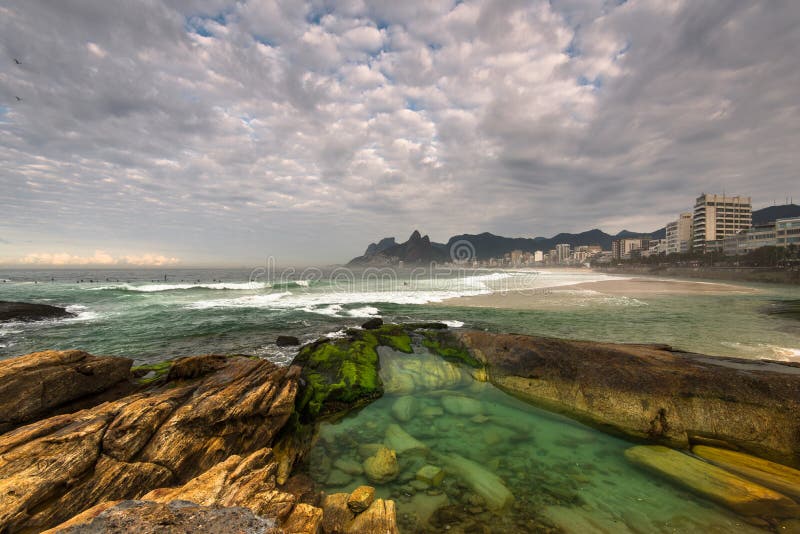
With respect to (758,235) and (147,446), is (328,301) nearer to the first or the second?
(147,446)

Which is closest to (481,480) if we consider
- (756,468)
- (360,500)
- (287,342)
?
(360,500)

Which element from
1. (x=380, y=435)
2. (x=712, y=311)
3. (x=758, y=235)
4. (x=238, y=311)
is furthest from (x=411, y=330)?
(x=758, y=235)

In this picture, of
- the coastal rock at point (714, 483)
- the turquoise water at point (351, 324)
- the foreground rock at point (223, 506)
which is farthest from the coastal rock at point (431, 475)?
the turquoise water at point (351, 324)

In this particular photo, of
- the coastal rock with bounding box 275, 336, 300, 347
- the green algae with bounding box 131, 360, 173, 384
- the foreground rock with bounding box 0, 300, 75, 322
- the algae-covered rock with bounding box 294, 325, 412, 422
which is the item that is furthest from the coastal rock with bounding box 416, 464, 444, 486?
the foreground rock with bounding box 0, 300, 75, 322

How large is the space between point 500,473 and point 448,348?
26.3 feet

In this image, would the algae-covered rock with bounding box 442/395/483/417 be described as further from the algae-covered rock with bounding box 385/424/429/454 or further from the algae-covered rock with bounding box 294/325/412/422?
the algae-covered rock with bounding box 294/325/412/422

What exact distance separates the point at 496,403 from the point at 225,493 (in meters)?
8.61

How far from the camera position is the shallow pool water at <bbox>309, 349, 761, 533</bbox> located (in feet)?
18.0

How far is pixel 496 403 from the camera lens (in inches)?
408

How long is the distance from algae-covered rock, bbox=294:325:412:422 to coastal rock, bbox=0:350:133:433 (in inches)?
231

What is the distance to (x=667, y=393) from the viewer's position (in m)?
8.54

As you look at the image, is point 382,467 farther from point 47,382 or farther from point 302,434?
point 47,382

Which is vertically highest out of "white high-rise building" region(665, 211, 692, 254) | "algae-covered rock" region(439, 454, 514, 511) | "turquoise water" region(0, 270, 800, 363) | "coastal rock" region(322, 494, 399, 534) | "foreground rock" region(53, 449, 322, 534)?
"white high-rise building" region(665, 211, 692, 254)

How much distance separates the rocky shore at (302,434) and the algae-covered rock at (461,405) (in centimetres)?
6
